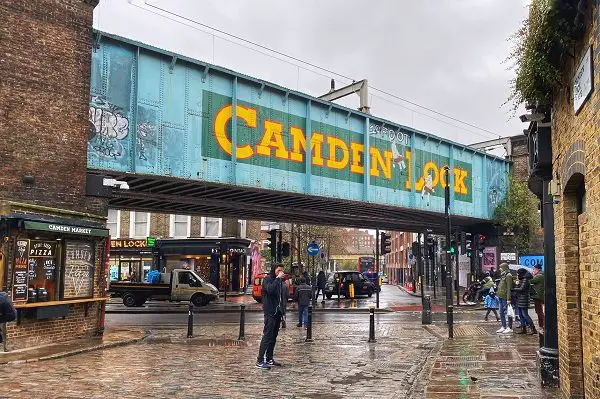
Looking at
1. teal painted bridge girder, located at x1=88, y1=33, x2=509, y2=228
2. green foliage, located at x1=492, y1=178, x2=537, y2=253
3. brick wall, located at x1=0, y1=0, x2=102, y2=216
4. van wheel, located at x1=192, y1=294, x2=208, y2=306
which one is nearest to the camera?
brick wall, located at x1=0, y1=0, x2=102, y2=216

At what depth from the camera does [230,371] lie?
1059 centimetres

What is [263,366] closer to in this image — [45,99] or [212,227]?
[45,99]

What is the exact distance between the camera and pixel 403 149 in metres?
27.4

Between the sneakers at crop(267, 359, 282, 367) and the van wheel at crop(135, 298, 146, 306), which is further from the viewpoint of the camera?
the van wheel at crop(135, 298, 146, 306)

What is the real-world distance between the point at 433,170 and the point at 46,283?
20064mm

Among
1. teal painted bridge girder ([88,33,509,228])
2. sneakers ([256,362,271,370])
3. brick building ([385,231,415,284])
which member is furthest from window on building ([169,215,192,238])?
brick building ([385,231,415,284])

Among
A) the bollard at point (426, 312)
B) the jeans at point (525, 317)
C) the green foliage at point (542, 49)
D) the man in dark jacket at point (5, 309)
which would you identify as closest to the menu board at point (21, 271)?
the man in dark jacket at point (5, 309)

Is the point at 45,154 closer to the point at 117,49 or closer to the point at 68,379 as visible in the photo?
the point at 117,49

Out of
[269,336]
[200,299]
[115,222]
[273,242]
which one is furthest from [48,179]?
[115,222]

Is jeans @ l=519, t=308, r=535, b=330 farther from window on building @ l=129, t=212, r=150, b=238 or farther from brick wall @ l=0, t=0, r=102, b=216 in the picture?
window on building @ l=129, t=212, r=150, b=238

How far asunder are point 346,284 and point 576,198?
94.0ft

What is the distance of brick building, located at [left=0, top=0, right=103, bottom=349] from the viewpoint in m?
13.0

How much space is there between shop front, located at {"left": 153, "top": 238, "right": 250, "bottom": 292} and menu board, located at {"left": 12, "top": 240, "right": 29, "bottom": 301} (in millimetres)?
29887

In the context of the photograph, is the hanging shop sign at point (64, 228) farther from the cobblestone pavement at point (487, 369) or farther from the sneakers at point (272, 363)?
the cobblestone pavement at point (487, 369)
